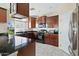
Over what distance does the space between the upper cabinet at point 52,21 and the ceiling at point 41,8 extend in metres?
0.09

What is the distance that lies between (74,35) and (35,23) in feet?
1.71

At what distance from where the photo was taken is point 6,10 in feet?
5.22

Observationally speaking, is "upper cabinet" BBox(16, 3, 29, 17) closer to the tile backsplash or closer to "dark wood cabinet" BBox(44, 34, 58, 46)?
the tile backsplash

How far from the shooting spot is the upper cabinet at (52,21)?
1617 millimetres

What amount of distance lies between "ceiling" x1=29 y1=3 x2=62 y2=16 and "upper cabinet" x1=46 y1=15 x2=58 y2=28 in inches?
3.6

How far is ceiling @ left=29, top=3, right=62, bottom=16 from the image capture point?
5.36 ft

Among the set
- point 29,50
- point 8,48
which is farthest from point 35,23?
point 8,48

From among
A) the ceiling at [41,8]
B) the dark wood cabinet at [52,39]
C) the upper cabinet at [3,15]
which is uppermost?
the ceiling at [41,8]

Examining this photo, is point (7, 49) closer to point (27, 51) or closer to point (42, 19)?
point (27, 51)

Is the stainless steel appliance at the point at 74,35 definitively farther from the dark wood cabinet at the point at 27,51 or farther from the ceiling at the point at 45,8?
the dark wood cabinet at the point at 27,51

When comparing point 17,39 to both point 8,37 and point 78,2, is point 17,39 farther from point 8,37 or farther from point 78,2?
point 78,2

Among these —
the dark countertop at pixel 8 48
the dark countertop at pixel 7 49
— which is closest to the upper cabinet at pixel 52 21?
the dark countertop at pixel 8 48

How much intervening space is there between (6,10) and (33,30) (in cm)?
42

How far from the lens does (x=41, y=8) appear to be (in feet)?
5.39
